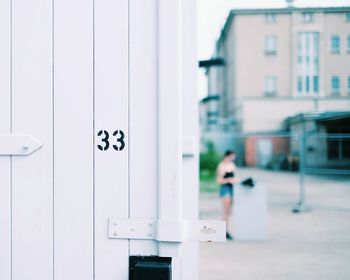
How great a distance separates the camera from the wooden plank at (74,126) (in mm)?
1049

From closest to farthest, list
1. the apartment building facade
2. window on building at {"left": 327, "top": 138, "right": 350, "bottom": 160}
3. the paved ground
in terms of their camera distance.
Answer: the paved ground, window on building at {"left": 327, "top": 138, "right": 350, "bottom": 160}, the apartment building facade

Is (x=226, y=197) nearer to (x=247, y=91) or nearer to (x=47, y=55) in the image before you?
(x=47, y=55)

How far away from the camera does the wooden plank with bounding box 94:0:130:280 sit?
1.04m

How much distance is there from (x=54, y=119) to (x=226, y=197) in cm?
564

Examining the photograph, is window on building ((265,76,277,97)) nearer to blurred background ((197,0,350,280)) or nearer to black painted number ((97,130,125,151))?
blurred background ((197,0,350,280))

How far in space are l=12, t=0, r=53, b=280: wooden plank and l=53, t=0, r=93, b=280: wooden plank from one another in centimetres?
3

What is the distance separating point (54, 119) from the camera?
41.6 inches

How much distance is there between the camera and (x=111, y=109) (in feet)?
3.42

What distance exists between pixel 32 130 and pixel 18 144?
57mm

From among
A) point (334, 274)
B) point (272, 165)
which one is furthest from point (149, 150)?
point (272, 165)

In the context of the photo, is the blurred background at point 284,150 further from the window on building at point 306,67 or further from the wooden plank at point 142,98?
the wooden plank at point 142,98

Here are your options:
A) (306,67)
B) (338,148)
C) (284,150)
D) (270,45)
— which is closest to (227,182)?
(338,148)

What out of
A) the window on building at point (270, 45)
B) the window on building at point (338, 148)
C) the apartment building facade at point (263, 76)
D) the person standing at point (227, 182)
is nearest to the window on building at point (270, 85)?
the apartment building facade at point (263, 76)

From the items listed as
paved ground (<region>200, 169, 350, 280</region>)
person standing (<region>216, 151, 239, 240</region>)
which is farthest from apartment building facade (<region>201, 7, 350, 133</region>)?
person standing (<region>216, 151, 239, 240</region>)
